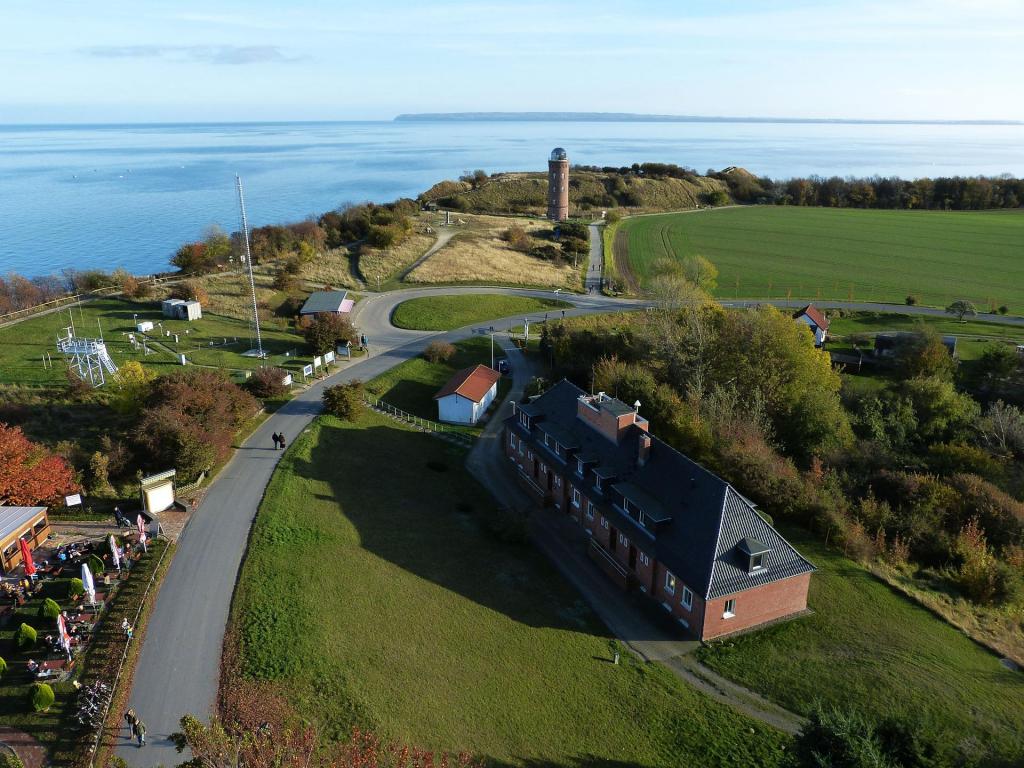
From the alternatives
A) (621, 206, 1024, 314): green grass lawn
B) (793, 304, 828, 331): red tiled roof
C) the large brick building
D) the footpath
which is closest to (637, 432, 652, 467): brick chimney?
the large brick building

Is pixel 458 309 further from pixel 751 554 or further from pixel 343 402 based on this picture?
pixel 751 554

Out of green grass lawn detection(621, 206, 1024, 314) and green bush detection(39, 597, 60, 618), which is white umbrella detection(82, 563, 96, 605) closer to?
green bush detection(39, 597, 60, 618)

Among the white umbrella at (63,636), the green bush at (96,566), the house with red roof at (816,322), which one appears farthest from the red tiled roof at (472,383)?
the house with red roof at (816,322)

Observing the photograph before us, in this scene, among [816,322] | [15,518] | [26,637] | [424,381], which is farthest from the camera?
[816,322]

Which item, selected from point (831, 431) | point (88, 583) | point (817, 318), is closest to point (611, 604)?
point (88, 583)

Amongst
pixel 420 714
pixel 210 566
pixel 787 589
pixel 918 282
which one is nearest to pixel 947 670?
pixel 787 589

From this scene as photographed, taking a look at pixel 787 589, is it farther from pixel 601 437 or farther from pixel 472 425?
pixel 472 425

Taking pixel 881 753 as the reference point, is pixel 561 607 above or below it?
below
